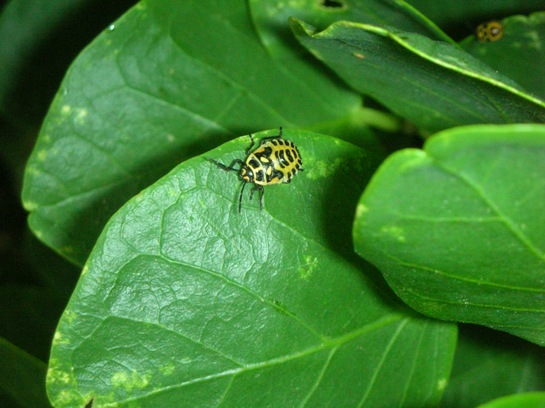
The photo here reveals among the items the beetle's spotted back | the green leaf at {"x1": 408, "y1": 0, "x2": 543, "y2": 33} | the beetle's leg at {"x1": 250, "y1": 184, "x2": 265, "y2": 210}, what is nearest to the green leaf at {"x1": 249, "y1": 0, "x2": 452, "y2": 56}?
the green leaf at {"x1": 408, "y1": 0, "x2": 543, "y2": 33}

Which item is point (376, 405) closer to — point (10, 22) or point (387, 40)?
point (387, 40)

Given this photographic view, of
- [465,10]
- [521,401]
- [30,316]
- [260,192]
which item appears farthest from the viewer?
[30,316]

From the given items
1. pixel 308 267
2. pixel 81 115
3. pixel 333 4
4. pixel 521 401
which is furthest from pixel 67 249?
pixel 521 401

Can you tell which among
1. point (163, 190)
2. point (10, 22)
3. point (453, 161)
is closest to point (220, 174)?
point (163, 190)

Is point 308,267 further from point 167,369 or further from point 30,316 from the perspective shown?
point 30,316

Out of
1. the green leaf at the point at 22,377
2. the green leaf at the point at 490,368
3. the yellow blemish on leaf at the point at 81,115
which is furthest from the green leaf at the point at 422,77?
the green leaf at the point at 22,377

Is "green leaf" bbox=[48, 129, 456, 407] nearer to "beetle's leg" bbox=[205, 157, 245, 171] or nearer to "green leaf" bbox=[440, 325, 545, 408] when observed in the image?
"beetle's leg" bbox=[205, 157, 245, 171]
